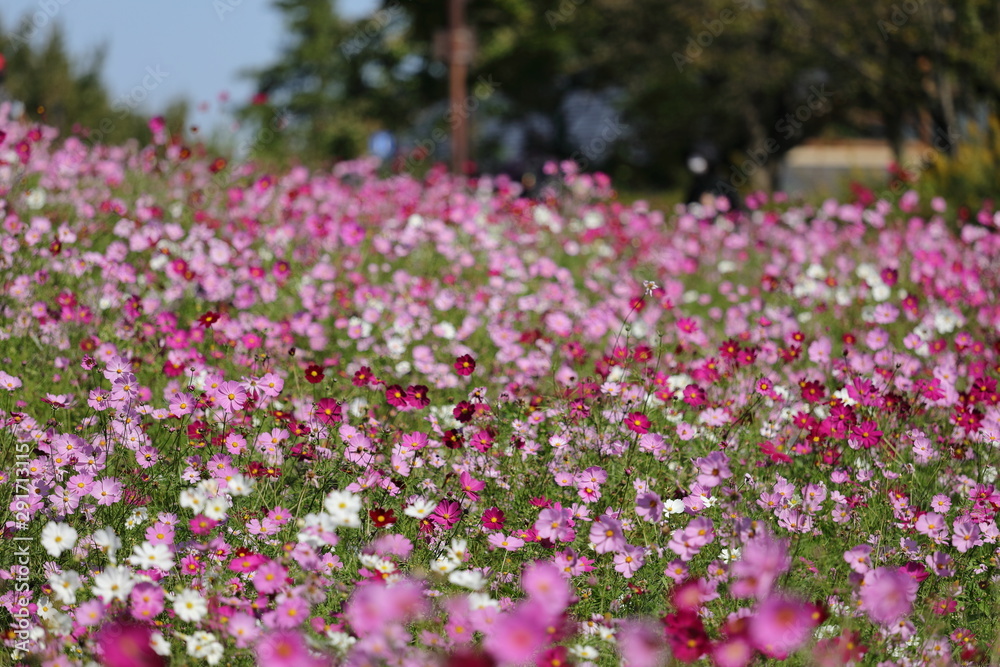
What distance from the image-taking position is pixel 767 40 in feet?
65.8

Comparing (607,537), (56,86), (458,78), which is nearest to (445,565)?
(607,537)

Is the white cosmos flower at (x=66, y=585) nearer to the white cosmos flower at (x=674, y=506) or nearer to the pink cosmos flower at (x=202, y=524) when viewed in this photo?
the pink cosmos flower at (x=202, y=524)

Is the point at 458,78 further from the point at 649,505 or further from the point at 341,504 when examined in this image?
the point at 341,504

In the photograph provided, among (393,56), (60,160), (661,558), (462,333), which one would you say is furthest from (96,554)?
(393,56)

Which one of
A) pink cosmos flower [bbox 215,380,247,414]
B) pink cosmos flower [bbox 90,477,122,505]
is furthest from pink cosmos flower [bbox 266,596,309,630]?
pink cosmos flower [bbox 215,380,247,414]

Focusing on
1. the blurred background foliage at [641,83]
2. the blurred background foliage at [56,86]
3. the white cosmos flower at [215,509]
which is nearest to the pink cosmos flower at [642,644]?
the white cosmos flower at [215,509]

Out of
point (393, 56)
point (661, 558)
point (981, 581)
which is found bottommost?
point (661, 558)

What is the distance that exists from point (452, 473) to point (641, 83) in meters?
20.4

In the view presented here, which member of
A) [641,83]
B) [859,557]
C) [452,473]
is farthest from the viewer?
[641,83]

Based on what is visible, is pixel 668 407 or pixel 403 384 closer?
pixel 668 407

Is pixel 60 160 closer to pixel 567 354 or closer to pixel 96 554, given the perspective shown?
pixel 567 354

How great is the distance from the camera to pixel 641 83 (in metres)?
22.0

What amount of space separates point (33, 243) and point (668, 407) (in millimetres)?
3221

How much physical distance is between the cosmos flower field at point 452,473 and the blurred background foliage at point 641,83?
24.6 ft
